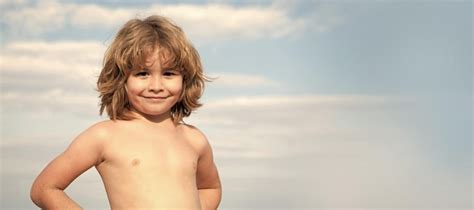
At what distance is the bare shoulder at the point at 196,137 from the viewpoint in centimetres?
516

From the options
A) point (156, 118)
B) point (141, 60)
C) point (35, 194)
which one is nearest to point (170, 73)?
point (141, 60)

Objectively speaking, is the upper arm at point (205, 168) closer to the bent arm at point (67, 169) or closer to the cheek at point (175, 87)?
the cheek at point (175, 87)

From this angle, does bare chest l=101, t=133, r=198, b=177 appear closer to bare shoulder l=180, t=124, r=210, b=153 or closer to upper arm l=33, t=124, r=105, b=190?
upper arm l=33, t=124, r=105, b=190

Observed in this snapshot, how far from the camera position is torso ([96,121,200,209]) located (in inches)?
186

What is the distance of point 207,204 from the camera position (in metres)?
5.41

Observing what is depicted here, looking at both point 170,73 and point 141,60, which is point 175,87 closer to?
point 170,73

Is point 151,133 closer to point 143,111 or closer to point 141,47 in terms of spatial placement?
point 143,111

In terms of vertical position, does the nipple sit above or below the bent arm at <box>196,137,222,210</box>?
above

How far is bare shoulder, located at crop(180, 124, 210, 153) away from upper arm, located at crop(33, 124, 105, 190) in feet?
1.99

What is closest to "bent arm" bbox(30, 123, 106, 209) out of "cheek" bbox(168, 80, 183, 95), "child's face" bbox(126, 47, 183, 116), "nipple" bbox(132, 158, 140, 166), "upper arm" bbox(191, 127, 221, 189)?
"nipple" bbox(132, 158, 140, 166)

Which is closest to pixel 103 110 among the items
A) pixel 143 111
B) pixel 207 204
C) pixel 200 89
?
pixel 143 111

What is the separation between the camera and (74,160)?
15.4 feet

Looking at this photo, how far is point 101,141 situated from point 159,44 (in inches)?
25.4

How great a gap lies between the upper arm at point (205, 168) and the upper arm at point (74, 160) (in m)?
0.72
